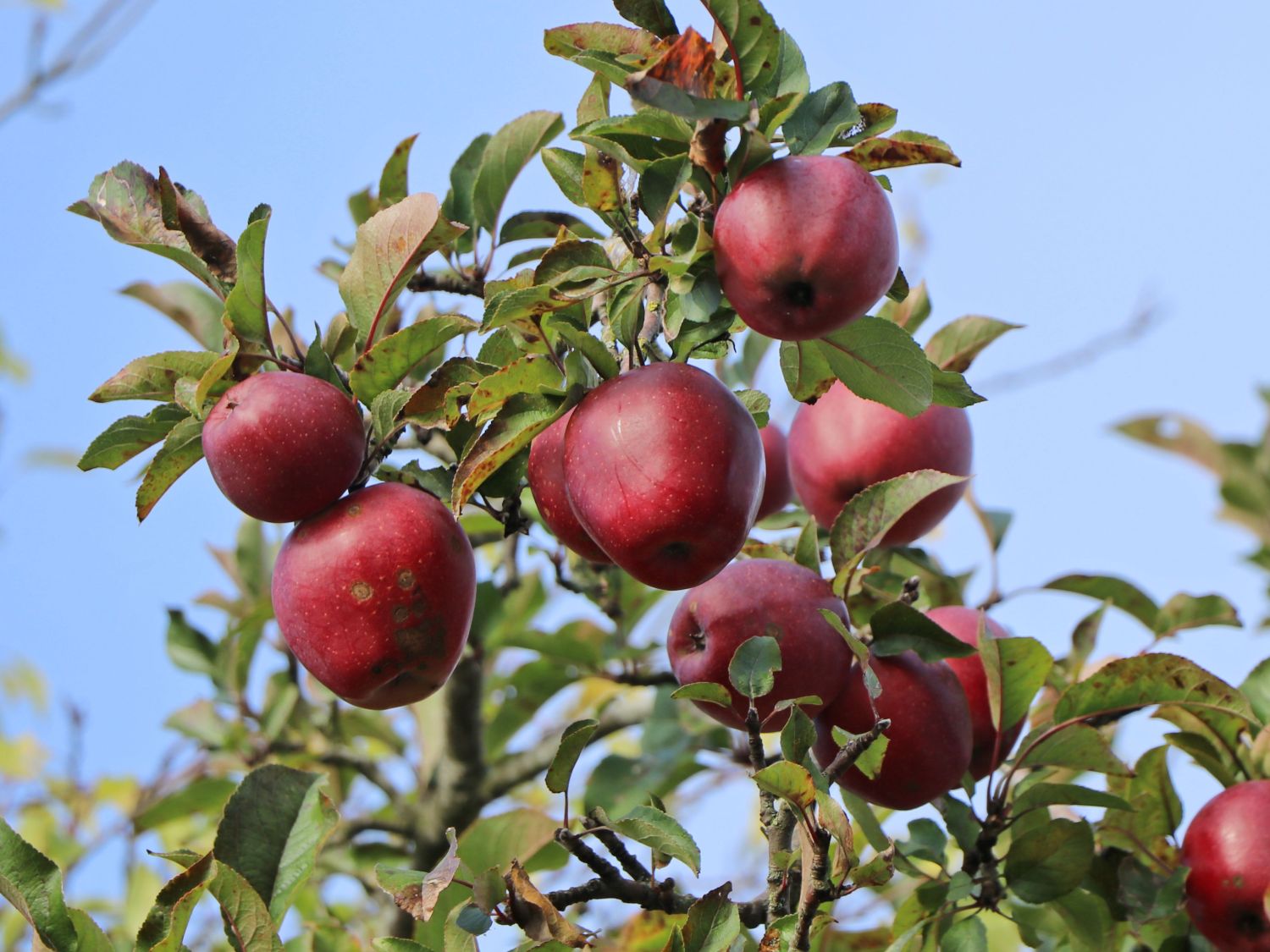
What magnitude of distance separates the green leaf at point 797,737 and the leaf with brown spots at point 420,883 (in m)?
0.28

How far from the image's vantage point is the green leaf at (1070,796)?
4.54 feet

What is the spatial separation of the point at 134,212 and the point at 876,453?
0.96 m

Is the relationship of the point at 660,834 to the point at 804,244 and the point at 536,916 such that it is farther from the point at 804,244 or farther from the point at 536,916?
the point at 804,244

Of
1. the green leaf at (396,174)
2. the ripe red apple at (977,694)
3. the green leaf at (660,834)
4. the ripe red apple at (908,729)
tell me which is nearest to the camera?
the green leaf at (660,834)

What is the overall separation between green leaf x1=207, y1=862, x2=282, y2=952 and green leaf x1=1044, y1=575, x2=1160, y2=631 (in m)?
1.22

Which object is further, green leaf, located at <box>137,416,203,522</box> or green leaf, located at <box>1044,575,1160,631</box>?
green leaf, located at <box>1044,575,1160,631</box>

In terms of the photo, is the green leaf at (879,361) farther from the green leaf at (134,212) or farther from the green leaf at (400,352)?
the green leaf at (134,212)

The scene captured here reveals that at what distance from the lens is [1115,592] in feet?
6.23

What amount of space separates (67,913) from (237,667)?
1209 mm

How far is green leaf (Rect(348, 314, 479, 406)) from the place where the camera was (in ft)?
4.20

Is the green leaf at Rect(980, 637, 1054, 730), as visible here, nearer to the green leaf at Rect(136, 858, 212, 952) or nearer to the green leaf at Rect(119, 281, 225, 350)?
the green leaf at Rect(136, 858, 212, 952)

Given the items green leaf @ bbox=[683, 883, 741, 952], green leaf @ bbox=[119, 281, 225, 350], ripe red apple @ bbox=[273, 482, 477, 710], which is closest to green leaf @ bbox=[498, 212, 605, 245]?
green leaf @ bbox=[119, 281, 225, 350]

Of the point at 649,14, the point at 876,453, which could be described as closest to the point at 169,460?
the point at 649,14

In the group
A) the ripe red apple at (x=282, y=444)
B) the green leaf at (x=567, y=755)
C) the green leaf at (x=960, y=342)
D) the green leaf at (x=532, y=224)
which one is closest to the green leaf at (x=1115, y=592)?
the green leaf at (x=960, y=342)
